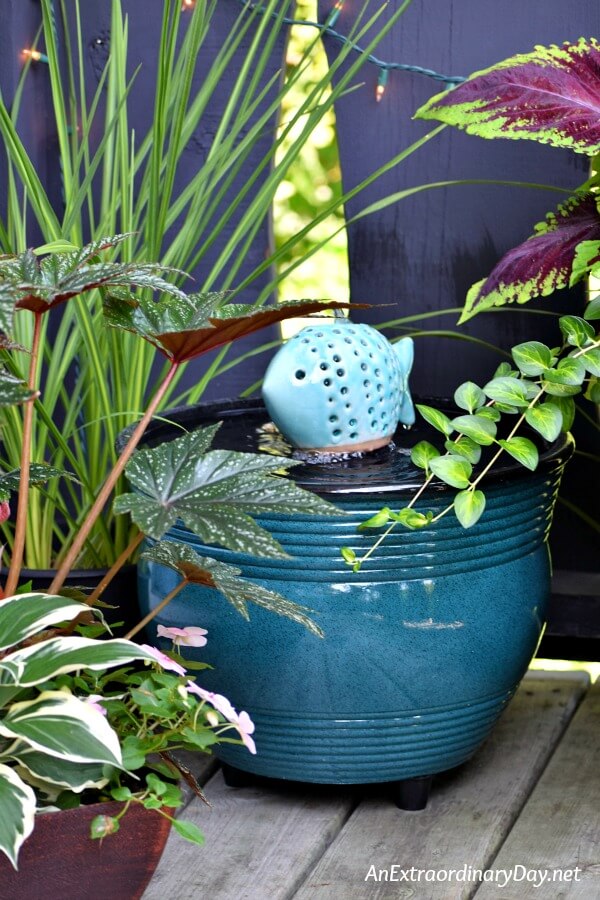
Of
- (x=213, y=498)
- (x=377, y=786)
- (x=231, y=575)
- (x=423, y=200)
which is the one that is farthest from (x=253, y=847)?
(x=423, y=200)

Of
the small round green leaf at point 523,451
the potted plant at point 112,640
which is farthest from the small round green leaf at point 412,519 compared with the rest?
the potted plant at point 112,640

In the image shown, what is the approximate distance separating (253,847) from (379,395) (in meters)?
0.51

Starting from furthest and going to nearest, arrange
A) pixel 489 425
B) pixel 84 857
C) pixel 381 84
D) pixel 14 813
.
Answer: pixel 381 84
pixel 489 425
pixel 84 857
pixel 14 813

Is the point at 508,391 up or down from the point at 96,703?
Answer: up

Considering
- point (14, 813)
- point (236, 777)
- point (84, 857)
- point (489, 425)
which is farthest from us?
point (236, 777)

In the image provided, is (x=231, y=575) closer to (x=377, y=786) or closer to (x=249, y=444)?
(x=249, y=444)

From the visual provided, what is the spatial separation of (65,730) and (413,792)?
62 cm

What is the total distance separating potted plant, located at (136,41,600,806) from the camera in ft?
3.62

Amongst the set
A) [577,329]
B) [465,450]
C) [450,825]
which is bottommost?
[450,825]

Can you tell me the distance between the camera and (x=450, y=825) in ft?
4.07

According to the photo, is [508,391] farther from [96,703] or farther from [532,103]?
[96,703]

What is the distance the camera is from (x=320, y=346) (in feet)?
3.94

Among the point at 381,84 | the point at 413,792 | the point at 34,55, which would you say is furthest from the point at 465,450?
the point at 34,55

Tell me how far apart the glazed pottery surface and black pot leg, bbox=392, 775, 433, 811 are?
18.2 inches
